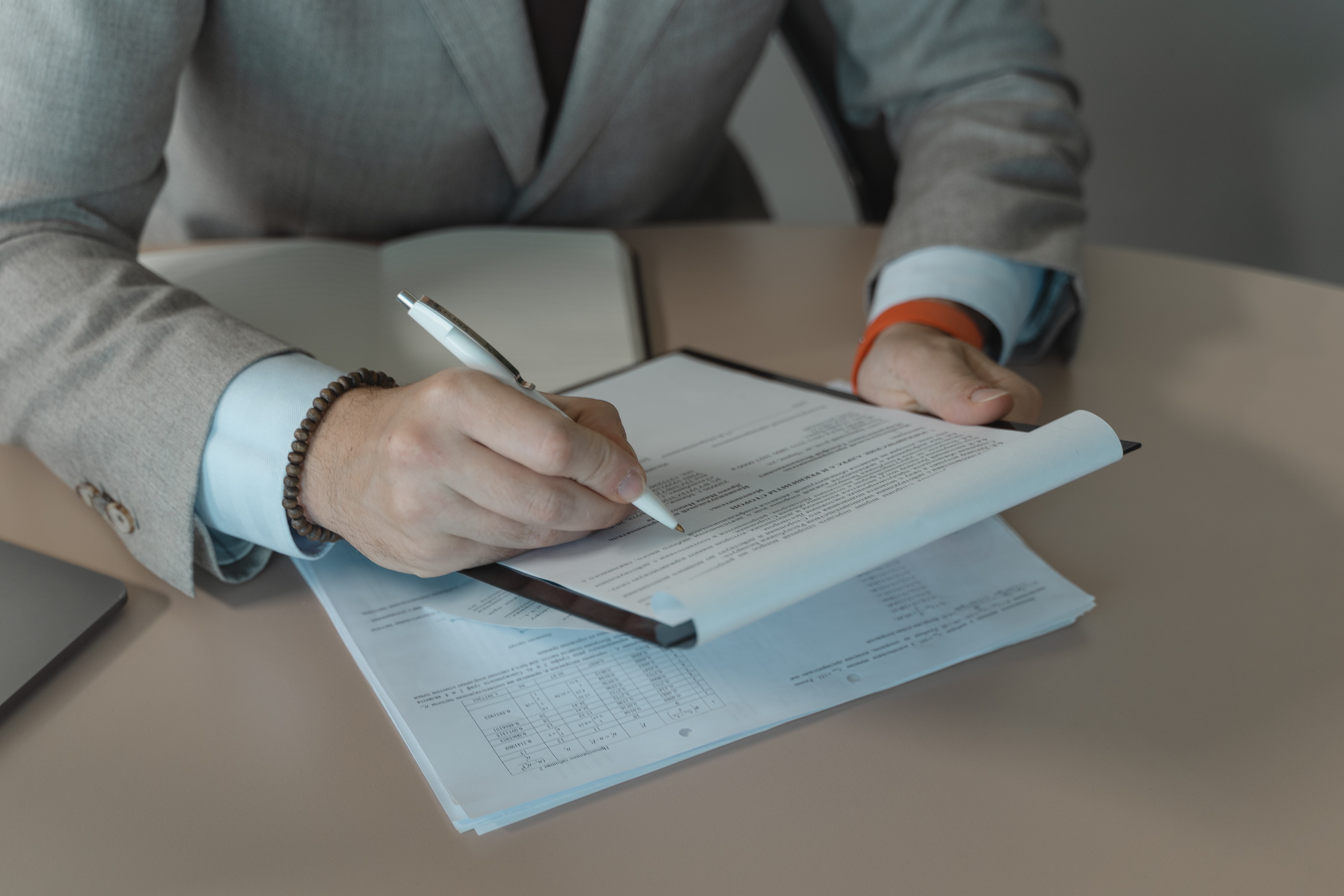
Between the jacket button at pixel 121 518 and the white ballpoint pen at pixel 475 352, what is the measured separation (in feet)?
0.90

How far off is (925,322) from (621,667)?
447 mm

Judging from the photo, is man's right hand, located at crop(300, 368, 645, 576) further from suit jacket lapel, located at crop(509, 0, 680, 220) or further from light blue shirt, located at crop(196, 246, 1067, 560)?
suit jacket lapel, located at crop(509, 0, 680, 220)

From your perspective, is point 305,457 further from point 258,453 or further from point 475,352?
point 475,352

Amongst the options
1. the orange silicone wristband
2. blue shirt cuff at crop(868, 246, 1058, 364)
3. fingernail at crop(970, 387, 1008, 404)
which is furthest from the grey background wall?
fingernail at crop(970, 387, 1008, 404)

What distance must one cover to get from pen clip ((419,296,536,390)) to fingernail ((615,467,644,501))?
77mm

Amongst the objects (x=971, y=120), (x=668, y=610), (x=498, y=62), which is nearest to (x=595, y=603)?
(x=668, y=610)

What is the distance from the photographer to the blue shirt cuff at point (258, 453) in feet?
1.92

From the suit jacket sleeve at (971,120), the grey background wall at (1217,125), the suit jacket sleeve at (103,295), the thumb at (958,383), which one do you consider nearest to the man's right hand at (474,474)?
the suit jacket sleeve at (103,295)

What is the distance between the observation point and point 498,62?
0.94 m

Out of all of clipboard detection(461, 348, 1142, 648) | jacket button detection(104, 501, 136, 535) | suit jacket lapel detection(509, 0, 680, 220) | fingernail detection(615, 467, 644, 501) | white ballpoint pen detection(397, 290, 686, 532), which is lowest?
jacket button detection(104, 501, 136, 535)

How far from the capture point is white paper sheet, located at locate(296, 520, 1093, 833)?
1.55 ft

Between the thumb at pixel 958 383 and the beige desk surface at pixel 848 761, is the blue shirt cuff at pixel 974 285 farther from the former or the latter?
the beige desk surface at pixel 848 761

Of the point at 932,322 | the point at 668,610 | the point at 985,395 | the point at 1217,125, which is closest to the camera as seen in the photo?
the point at 668,610

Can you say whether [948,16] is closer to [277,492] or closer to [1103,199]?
[277,492]
